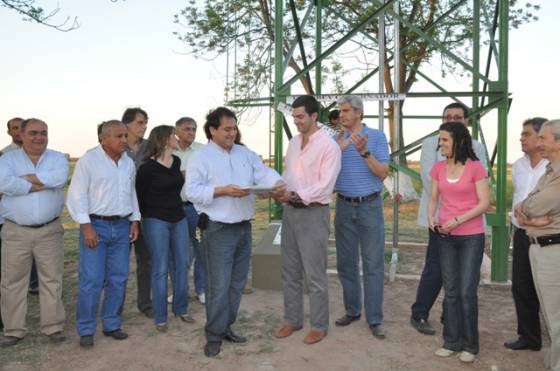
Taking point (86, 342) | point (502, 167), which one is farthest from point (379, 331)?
point (502, 167)

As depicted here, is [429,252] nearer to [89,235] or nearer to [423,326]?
[423,326]

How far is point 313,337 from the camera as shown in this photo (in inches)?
178

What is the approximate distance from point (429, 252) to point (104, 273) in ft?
8.57

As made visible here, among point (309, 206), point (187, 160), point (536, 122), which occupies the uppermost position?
point (536, 122)

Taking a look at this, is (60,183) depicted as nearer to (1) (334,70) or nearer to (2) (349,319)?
(2) (349,319)

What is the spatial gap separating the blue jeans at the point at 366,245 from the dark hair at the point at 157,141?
1.52m

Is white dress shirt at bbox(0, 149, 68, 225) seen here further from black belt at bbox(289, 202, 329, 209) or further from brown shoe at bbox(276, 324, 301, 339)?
brown shoe at bbox(276, 324, 301, 339)

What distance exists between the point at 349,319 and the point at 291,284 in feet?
2.38

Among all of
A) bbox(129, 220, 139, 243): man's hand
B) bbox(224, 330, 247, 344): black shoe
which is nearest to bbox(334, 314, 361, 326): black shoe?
bbox(224, 330, 247, 344): black shoe

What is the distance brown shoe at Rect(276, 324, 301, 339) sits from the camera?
15.3ft

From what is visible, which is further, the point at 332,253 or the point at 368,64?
the point at 368,64

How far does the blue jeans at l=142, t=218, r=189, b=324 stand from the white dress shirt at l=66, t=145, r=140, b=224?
11.7 inches

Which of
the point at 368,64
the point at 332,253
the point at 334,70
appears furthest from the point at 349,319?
the point at 334,70

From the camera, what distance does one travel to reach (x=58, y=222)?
4.63 metres
